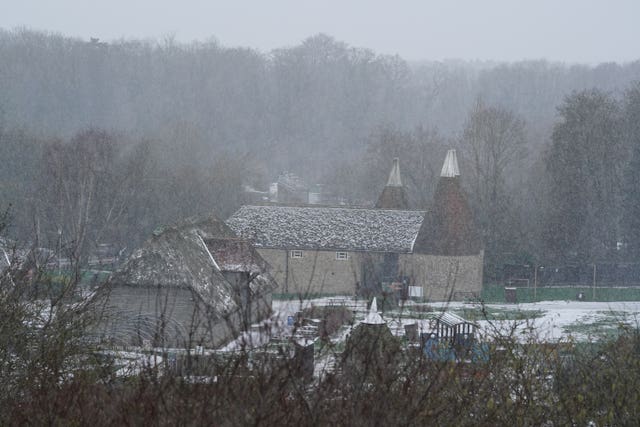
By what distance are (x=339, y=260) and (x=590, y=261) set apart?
1192cm

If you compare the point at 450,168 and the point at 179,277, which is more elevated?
the point at 450,168

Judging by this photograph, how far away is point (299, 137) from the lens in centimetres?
7100

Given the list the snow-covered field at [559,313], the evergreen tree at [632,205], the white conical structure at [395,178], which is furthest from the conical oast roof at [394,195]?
the evergreen tree at [632,205]

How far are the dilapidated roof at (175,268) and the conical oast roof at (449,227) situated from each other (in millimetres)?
10520

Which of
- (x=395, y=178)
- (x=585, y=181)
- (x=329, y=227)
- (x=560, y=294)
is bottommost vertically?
(x=560, y=294)

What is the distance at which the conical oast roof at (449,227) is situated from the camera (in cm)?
3152

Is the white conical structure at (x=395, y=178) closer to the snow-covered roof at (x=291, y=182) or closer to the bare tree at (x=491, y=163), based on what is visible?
the bare tree at (x=491, y=163)

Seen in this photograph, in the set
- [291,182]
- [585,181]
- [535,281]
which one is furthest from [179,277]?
[291,182]

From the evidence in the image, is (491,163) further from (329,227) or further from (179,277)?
(179,277)

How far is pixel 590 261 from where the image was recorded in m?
36.0

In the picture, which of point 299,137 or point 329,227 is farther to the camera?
point 299,137

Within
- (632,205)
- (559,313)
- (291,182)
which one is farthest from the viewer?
(291,182)

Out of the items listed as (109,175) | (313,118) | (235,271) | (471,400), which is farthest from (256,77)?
(471,400)

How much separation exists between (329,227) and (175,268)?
498 inches
